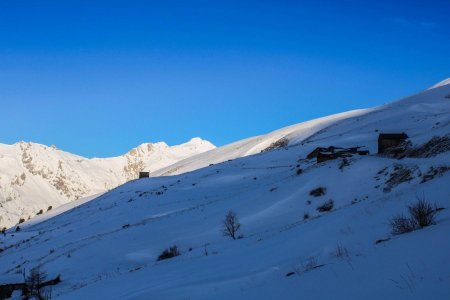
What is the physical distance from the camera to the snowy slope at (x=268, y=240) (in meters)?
7.64

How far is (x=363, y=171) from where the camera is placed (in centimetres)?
3181

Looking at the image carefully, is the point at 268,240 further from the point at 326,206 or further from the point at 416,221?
the point at 326,206

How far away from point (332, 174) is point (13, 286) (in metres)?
21.3

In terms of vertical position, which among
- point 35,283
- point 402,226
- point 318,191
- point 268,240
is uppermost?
point 318,191

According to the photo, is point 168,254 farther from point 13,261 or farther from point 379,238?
point 13,261

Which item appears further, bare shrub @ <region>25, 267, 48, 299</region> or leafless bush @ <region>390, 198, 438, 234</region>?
bare shrub @ <region>25, 267, 48, 299</region>

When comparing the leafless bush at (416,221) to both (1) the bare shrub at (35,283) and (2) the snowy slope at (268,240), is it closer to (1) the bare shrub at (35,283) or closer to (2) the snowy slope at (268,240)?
(2) the snowy slope at (268,240)

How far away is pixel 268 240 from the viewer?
53.1ft

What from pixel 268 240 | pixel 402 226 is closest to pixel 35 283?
pixel 268 240

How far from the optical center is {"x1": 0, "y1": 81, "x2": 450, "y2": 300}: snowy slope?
25.1 feet

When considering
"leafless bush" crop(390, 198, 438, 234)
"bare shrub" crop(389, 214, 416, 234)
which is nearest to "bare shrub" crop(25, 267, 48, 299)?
"bare shrub" crop(389, 214, 416, 234)

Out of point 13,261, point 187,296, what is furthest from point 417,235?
point 13,261

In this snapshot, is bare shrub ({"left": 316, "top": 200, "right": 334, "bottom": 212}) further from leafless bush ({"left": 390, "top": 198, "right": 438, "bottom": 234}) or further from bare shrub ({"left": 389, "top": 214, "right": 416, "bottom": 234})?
leafless bush ({"left": 390, "top": 198, "right": 438, "bottom": 234})

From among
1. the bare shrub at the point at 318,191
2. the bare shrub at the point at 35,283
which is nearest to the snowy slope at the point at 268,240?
the bare shrub at the point at 318,191
